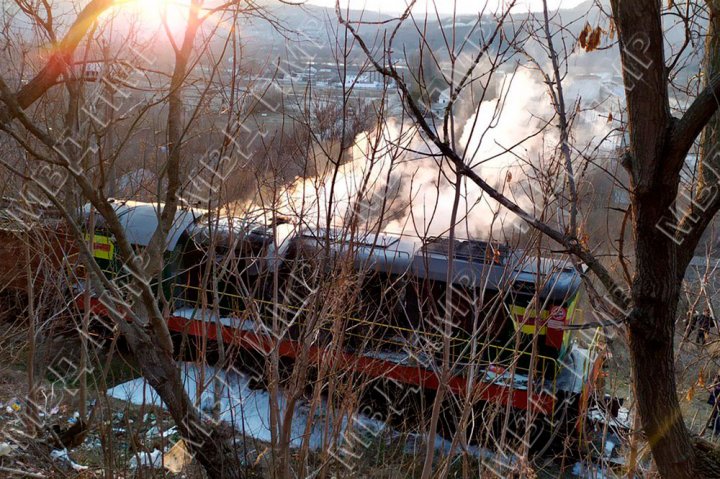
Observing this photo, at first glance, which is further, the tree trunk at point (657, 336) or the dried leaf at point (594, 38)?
the dried leaf at point (594, 38)

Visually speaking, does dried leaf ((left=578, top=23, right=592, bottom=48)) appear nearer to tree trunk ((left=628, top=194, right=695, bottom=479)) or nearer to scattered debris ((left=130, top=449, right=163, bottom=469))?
tree trunk ((left=628, top=194, right=695, bottom=479))

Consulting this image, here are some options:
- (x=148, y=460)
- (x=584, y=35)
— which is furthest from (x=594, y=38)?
(x=148, y=460)

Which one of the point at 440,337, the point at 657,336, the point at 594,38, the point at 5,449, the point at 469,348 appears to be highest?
the point at 594,38

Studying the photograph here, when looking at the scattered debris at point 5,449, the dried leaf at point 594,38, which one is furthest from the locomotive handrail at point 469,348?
the scattered debris at point 5,449

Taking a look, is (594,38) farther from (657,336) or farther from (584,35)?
(657,336)

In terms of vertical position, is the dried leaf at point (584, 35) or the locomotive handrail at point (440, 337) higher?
the dried leaf at point (584, 35)

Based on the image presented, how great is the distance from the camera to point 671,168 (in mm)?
2391

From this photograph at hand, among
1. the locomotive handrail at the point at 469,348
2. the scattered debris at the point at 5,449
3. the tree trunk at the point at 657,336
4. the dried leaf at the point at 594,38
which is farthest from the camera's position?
the scattered debris at the point at 5,449

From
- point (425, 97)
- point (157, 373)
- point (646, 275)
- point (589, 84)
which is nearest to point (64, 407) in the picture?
point (157, 373)

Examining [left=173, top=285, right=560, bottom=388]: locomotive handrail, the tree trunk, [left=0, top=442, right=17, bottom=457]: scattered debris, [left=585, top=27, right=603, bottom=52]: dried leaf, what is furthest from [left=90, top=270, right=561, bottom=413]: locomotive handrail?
[left=0, top=442, right=17, bottom=457]: scattered debris

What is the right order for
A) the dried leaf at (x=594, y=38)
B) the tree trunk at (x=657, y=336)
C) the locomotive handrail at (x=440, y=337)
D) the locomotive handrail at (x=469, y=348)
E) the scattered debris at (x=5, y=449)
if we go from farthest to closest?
the scattered debris at (x=5, y=449)
the locomotive handrail at (x=469, y=348)
the locomotive handrail at (x=440, y=337)
the dried leaf at (x=594, y=38)
the tree trunk at (x=657, y=336)

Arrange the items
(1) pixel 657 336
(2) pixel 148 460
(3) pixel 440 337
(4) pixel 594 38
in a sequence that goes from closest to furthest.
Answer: (1) pixel 657 336 → (4) pixel 594 38 → (2) pixel 148 460 → (3) pixel 440 337

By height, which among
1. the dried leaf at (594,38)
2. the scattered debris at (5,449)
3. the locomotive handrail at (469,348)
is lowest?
the scattered debris at (5,449)

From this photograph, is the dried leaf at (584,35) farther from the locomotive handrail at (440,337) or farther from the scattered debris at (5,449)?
the scattered debris at (5,449)
